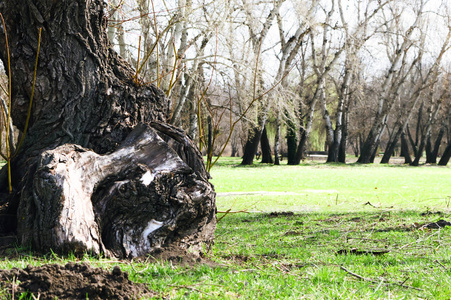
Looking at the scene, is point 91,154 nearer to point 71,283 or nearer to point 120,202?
point 120,202

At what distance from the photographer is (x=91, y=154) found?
4348 millimetres

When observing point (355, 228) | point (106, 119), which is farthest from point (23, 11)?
point (355, 228)

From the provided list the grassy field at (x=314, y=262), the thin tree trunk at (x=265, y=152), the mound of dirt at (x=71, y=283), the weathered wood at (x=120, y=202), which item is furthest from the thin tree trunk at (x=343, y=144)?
the mound of dirt at (x=71, y=283)

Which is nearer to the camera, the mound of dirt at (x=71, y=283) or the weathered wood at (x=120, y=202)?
the mound of dirt at (x=71, y=283)

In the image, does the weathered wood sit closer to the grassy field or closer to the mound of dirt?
the grassy field

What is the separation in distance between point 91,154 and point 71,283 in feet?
5.91

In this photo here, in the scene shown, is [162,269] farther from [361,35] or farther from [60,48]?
[361,35]

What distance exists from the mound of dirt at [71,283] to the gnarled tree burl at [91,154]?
0.79m

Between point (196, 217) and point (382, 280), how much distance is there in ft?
6.09

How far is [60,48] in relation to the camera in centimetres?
487

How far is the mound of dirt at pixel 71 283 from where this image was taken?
2652 millimetres

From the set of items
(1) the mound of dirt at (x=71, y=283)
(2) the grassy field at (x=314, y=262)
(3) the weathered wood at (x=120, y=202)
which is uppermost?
(3) the weathered wood at (x=120, y=202)

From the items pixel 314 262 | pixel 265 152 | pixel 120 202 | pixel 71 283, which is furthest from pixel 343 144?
pixel 71 283

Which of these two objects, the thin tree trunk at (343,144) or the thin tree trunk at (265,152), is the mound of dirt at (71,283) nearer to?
the thin tree trunk at (265,152)
